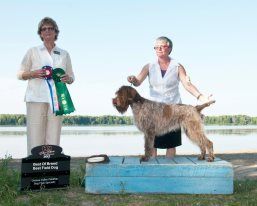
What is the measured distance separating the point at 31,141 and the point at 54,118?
0.56m

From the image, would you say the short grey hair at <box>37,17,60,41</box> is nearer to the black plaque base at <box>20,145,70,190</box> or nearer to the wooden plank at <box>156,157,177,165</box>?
the black plaque base at <box>20,145,70,190</box>

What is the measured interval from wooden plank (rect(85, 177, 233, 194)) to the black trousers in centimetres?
86

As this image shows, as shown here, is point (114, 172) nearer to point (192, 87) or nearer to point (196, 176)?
point (196, 176)

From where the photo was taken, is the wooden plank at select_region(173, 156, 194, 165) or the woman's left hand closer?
the wooden plank at select_region(173, 156, 194, 165)

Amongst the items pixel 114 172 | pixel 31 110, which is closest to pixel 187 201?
pixel 114 172

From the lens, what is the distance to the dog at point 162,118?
6453 millimetres

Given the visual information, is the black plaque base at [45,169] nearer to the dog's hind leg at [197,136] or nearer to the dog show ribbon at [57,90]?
the dog show ribbon at [57,90]

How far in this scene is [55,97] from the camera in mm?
6930

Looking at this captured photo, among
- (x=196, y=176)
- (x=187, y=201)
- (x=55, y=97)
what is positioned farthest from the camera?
(x=55, y=97)

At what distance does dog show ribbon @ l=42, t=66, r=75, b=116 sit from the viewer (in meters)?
6.90

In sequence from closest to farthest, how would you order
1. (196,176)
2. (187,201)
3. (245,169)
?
(187,201), (196,176), (245,169)

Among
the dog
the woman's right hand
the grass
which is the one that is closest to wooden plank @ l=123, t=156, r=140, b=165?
the dog

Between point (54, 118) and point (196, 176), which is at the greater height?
point (54, 118)

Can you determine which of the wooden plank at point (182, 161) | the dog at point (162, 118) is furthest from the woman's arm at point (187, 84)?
the wooden plank at point (182, 161)
